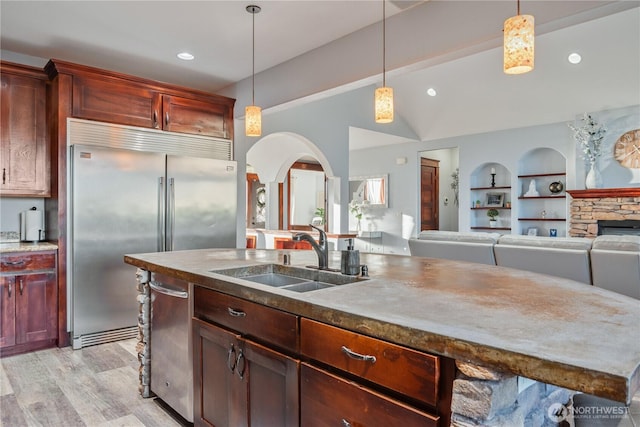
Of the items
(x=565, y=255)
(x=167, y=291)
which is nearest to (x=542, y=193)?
(x=565, y=255)

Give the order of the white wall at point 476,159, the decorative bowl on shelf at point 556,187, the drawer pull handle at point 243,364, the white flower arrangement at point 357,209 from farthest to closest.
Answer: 1. the white flower arrangement at point 357,209
2. the decorative bowl on shelf at point 556,187
3. the white wall at point 476,159
4. the drawer pull handle at point 243,364

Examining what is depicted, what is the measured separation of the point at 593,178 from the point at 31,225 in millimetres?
7466

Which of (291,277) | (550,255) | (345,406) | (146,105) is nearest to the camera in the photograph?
(345,406)

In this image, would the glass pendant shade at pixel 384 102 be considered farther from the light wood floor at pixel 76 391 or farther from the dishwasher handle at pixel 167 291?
the light wood floor at pixel 76 391

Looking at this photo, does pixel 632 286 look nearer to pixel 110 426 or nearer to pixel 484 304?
pixel 484 304

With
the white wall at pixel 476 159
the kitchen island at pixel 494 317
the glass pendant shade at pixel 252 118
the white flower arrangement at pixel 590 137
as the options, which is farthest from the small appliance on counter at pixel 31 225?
the white flower arrangement at pixel 590 137

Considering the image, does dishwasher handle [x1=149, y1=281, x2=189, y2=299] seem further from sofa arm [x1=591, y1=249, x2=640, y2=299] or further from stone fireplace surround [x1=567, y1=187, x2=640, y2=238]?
stone fireplace surround [x1=567, y1=187, x2=640, y2=238]

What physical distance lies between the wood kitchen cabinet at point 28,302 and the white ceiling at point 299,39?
1.95 metres

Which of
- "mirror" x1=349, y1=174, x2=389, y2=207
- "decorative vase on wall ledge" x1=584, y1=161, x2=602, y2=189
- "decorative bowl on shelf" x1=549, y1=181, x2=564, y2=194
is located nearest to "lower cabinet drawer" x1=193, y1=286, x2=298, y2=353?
"decorative vase on wall ledge" x1=584, y1=161, x2=602, y2=189

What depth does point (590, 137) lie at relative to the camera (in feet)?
20.7

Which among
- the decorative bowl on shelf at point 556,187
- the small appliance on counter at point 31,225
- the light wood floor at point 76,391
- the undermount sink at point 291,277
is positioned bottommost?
the light wood floor at point 76,391

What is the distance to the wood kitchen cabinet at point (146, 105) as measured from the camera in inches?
143

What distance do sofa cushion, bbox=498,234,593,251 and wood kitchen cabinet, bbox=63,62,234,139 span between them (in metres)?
3.23

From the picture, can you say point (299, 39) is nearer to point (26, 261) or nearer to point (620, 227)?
point (26, 261)
